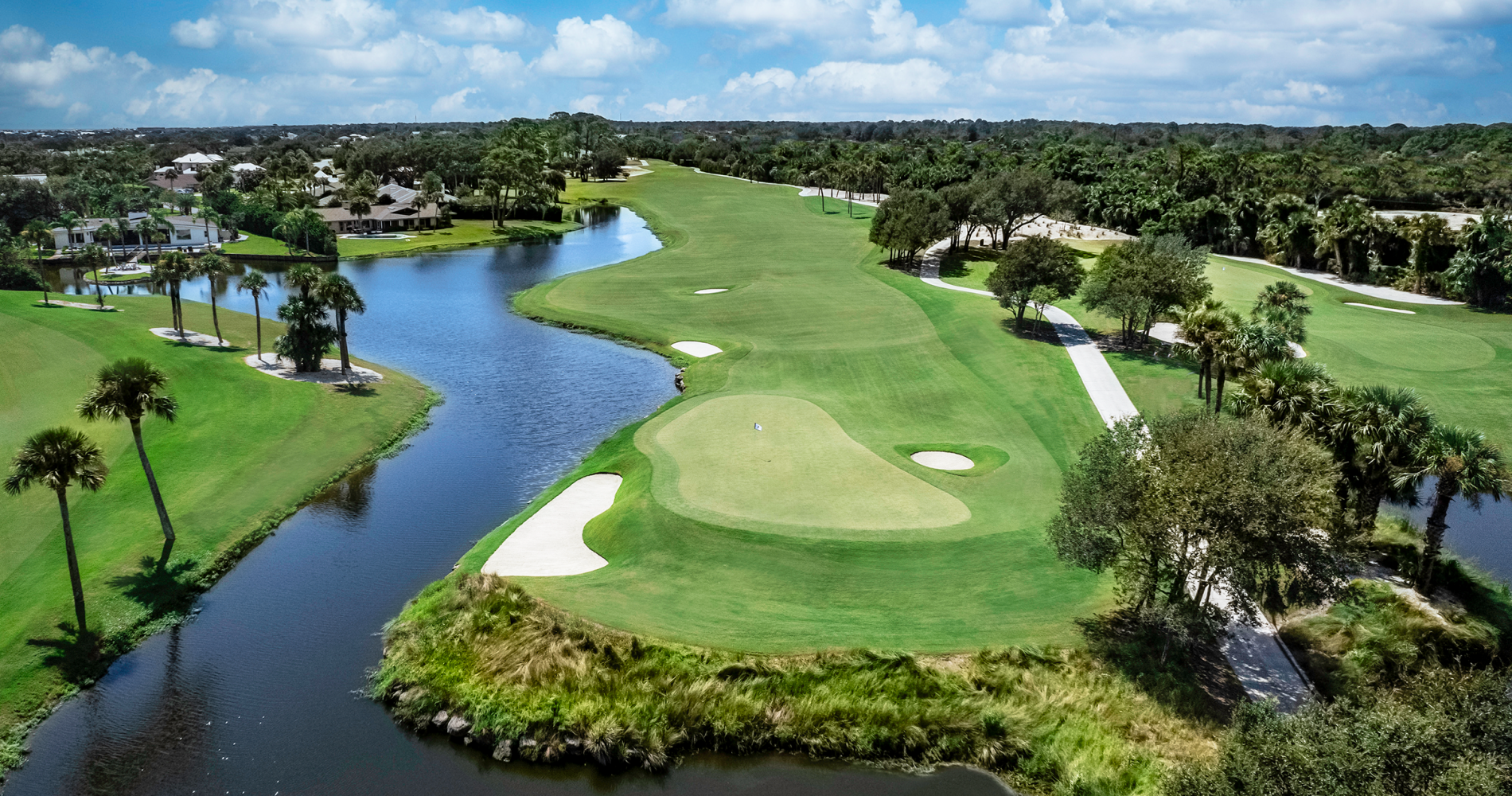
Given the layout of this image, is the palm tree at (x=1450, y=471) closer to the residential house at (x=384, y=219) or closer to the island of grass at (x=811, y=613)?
the island of grass at (x=811, y=613)

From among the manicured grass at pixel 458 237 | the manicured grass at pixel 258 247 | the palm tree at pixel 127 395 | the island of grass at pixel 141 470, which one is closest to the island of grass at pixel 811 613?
the island of grass at pixel 141 470

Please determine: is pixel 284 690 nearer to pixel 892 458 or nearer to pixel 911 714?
pixel 911 714

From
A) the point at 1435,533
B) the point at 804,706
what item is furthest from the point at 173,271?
the point at 1435,533

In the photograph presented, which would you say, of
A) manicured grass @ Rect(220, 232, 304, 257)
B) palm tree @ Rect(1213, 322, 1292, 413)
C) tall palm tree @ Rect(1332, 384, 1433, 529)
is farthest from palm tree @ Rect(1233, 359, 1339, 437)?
manicured grass @ Rect(220, 232, 304, 257)

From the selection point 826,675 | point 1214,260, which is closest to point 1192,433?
point 826,675

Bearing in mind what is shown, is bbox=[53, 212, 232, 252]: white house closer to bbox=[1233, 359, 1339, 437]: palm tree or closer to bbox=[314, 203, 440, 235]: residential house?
bbox=[314, 203, 440, 235]: residential house
